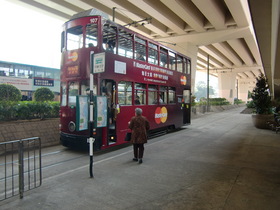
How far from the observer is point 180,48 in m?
25.1

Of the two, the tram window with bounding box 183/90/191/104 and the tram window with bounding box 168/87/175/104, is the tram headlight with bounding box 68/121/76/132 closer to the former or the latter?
the tram window with bounding box 168/87/175/104

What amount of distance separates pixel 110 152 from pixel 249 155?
4534 millimetres

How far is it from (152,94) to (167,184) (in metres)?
5.37

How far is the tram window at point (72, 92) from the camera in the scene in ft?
23.1

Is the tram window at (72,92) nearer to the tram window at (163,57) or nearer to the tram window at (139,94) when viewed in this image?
the tram window at (139,94)

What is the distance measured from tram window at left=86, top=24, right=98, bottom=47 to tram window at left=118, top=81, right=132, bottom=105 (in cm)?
159

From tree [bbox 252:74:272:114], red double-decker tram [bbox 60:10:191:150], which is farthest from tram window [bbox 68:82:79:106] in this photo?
tree [bbox 252:74:272:114]

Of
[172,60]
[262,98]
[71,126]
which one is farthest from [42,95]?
[262,98]

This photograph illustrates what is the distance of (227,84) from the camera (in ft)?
161

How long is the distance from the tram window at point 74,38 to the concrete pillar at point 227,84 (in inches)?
1780

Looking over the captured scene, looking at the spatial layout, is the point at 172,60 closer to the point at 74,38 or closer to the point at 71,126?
the point at 74,38

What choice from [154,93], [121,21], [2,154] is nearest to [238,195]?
[154,93]

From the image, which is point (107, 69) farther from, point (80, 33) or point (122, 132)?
point (122, 132)

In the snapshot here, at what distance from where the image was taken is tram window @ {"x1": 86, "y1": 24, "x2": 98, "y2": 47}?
6.80 meters
